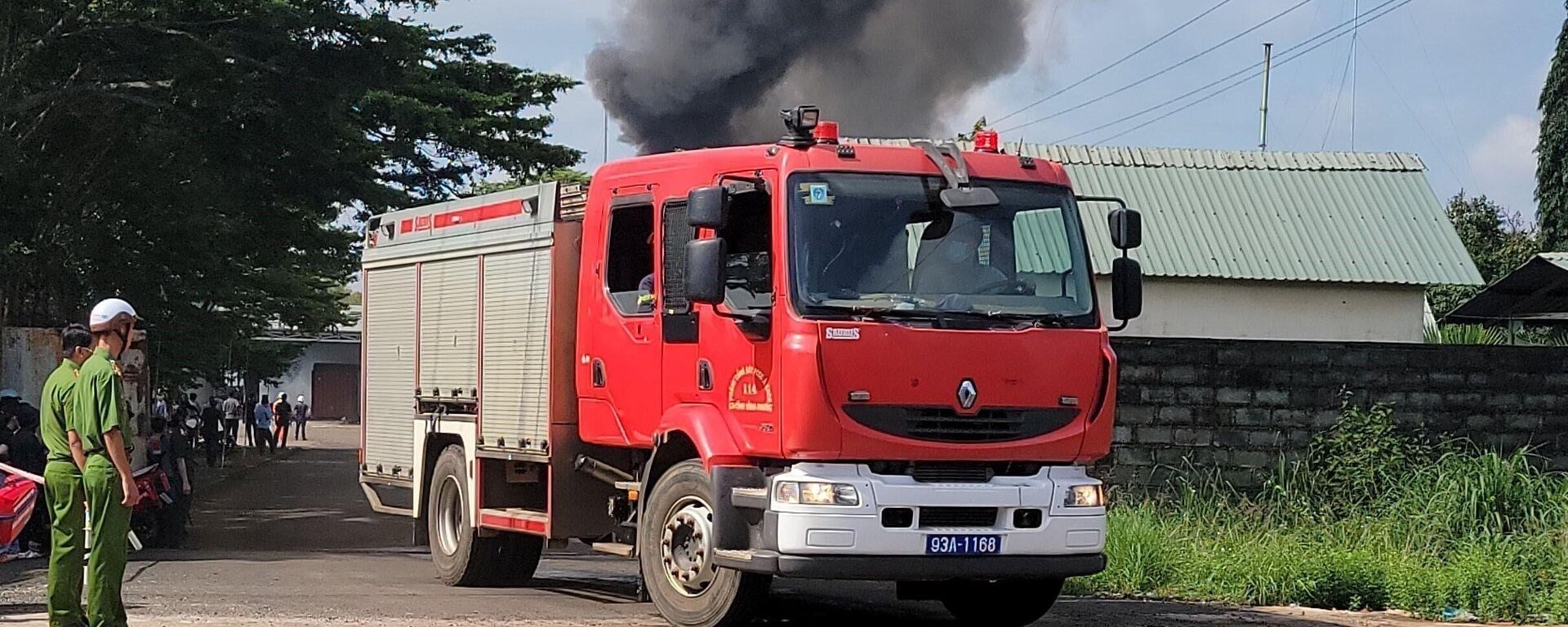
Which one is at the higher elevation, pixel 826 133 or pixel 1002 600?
pixel 826 133

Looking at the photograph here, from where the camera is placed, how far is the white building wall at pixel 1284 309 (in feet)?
74.8

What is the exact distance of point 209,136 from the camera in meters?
24.0

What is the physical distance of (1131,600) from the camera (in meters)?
12.9

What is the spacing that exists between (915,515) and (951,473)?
1.08 ft

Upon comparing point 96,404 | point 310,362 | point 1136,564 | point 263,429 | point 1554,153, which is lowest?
point 1136,564

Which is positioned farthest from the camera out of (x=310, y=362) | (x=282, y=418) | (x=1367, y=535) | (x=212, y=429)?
(x=310, y=362)

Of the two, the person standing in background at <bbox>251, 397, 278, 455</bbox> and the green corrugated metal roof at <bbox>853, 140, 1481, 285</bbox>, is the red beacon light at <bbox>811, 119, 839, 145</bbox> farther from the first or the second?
the person standing in background at <bbox>251, 397, 278, 455</bbox>

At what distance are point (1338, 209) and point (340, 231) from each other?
14820 mm

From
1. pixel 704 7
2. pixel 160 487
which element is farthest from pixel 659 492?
pixel 160 487

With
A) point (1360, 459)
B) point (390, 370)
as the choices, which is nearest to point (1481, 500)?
point (1360, 459)

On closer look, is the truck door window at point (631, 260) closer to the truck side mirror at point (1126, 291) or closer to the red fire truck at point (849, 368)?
the red fire truck at point (849, 368)

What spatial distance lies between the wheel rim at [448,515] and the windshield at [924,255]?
15.7 ft

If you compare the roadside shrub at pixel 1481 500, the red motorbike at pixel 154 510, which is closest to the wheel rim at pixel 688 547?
the roadside shrub at pixel 1481 500

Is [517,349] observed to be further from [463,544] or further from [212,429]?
[212,429]
